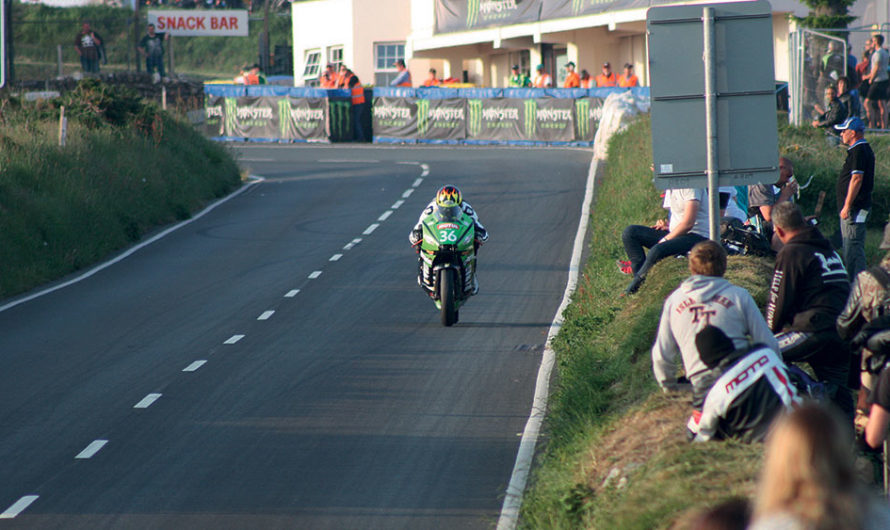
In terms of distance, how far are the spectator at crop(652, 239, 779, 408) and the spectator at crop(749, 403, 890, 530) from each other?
135 inches

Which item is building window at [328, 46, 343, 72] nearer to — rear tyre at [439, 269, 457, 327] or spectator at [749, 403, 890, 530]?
rear tyre at [439, 269, 457, 327]

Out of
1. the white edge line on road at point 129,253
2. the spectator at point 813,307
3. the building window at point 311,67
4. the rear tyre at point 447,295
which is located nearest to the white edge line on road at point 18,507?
the spectator at point 813,307

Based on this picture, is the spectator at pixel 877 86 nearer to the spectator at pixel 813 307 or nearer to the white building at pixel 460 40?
the white building at pixel 460 40

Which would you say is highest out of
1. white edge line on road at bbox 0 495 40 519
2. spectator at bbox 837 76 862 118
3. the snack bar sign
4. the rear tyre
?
the snack bar sign

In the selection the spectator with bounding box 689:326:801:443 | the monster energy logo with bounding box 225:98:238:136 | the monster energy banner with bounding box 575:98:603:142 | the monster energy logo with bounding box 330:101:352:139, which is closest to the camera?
the spectator with bounding box 689:326:801:443

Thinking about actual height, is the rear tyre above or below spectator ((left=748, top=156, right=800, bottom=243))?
below

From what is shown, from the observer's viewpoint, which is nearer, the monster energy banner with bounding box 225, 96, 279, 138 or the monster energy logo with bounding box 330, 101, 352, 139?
the monster energy logo with bounding box 330, 101, 352, 139

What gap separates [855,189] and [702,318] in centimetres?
673

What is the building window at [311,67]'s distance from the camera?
58.9 metres

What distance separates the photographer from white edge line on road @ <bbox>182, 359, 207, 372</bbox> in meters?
11.9

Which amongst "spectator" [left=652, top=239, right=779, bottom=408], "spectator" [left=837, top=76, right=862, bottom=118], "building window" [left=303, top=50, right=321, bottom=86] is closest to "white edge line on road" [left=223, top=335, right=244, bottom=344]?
"spectator" [left=652, top=239, right=779, bottom=408]

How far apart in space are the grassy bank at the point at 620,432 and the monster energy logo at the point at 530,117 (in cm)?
2012

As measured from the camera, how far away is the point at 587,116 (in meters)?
35.0

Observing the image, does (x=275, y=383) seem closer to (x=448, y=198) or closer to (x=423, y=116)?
(x=448, y=198)
